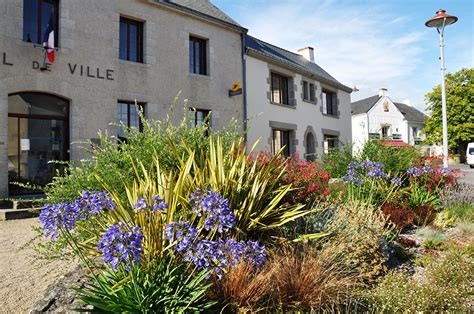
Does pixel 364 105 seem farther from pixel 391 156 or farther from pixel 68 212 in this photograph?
pixel 68 212

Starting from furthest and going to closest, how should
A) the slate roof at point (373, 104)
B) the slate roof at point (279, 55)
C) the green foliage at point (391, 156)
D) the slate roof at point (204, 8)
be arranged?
1. the slate roof at point (373, 104)
2. the slate roof at point (279, 55)
3. the slate roof at point (204, 8)
4. the green foliage at point (391, 156)

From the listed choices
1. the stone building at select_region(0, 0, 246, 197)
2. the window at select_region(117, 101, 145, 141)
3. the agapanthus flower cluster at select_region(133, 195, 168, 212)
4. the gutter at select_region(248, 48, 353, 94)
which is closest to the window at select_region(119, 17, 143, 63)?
the stone building at select_region(0, 0, 246, 197)

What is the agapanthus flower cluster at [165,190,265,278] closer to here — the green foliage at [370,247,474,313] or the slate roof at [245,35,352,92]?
the green foliage at [370,247,474,313]

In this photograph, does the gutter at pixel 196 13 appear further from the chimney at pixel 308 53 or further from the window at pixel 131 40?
the chimney at pixel 308 53

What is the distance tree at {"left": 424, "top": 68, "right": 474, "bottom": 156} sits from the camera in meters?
33.1

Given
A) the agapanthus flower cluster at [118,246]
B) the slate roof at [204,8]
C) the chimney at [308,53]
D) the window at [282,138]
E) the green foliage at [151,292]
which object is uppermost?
the chimney at [308,53]

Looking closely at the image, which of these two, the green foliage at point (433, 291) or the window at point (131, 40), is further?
the window at point (131, 40)

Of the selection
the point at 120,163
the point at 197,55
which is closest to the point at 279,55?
the point at 197,55

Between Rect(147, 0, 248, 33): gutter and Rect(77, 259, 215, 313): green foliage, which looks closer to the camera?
Rect(77, 259, 215, 313): green foliage

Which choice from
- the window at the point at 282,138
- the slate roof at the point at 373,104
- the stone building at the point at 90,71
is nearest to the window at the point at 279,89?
the window at the point at 282,138

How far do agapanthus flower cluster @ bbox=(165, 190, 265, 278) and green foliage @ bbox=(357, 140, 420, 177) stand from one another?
5948 millimetres

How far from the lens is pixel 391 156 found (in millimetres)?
8289

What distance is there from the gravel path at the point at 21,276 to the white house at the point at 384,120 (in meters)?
32.2

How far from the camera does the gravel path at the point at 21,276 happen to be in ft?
10.4
